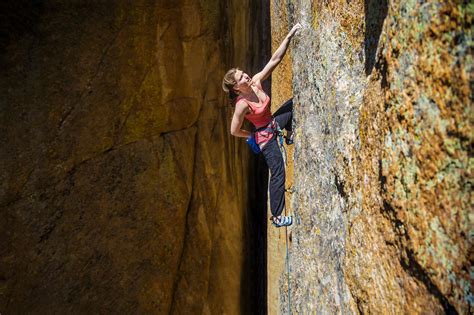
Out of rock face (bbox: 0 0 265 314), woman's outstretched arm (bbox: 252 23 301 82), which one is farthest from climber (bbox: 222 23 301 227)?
rock face (bbox: 0 0 265 314)

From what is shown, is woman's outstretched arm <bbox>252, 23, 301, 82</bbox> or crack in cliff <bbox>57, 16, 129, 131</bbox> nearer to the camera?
woman's outstretched arm <bbox>252, 23, 301, 82</bbox>

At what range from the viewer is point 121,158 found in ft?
16.6

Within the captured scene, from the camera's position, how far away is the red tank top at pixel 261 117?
423cm

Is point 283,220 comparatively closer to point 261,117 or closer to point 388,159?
point 261,117

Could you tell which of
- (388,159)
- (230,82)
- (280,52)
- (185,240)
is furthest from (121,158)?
(388,159)

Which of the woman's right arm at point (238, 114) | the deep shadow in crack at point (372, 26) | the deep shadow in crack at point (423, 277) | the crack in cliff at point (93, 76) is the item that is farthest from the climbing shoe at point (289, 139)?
the deep shadow in crack at point (423, 277)

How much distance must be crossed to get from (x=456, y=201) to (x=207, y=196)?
175 inches

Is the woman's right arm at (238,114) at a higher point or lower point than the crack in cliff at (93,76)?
lower

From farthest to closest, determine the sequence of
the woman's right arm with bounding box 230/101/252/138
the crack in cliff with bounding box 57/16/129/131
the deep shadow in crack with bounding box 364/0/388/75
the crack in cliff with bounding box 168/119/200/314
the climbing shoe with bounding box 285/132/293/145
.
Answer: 1. the crack in cliff with bounding box 168/119/200/314
2. the crack in cliff with bounding box 57/16/129/131
3. the climbing shoe with bounding box 285/132/293/145
4. the woman's right arm with bounding box 230/101/252/138
5. the deep shadow in crack with bounding box 364/0/388/75

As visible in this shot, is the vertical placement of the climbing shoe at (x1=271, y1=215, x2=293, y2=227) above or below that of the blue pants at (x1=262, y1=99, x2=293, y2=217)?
below

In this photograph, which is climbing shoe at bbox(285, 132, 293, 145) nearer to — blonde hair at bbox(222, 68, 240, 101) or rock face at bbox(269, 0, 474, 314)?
blonde hair at bbox(222, 68, 240, 101)

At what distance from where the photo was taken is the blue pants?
4.37m

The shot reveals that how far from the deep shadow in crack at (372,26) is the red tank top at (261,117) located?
1.83 meters

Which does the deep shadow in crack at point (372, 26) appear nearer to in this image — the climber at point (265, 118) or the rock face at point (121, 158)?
the climber at point (265, 118)
